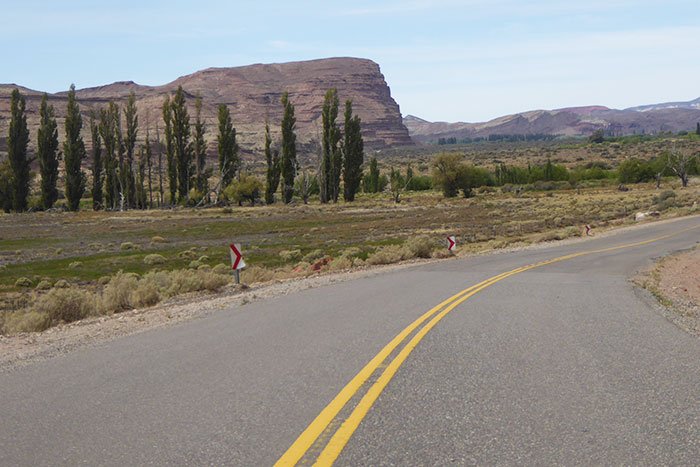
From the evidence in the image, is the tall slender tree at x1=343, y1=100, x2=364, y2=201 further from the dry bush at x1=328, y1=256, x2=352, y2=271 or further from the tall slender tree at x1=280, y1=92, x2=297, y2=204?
the dry bush at x1=328, y1=256, x2=352, y2=271

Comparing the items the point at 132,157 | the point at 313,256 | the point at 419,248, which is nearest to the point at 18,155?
the point at 132,157

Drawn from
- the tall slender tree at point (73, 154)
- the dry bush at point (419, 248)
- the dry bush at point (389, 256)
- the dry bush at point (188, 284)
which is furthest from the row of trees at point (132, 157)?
the dry bush at point (188, 284)

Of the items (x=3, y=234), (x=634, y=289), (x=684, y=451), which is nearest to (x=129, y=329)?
(x=684, y=451)

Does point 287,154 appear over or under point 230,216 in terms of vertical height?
over

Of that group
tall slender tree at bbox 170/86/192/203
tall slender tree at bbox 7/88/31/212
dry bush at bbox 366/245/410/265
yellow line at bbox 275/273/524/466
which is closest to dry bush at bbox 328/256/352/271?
dry bush at bbox 366/245/410/265

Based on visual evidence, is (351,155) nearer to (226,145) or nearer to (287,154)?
(287,154)

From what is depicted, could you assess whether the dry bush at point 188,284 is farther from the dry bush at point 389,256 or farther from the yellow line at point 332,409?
the yellow line at point 332,409

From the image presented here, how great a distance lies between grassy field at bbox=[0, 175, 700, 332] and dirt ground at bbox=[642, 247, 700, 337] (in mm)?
8987

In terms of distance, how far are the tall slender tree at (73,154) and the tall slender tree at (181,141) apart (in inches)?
388

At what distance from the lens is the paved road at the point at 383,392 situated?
16.5ft

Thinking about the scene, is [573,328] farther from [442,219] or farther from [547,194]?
[547,194]

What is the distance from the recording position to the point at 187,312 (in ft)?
45.2

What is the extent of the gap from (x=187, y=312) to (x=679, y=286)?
11888 millimetres

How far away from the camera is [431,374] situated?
7.23 metres
